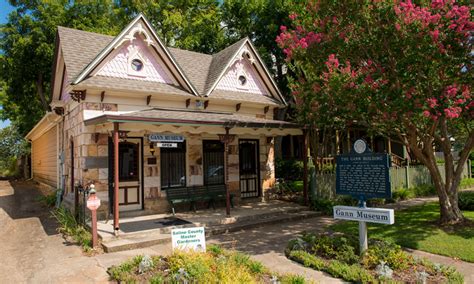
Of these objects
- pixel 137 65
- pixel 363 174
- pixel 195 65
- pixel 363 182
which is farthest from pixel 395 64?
pixel 195 65

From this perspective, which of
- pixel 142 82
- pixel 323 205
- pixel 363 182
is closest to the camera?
pixel 363 182

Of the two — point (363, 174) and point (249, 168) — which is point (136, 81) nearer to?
point (249, 168)

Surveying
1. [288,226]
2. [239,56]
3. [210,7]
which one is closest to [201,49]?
[210,7]

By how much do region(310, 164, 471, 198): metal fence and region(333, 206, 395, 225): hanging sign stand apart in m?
6.95

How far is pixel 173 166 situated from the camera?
1298 centimetres

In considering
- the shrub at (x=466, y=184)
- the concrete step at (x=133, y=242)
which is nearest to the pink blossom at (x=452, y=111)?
the concrete step at (x=133, y=242)

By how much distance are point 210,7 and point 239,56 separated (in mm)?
15076

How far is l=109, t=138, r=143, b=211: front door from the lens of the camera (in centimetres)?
1194

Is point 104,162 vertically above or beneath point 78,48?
beneath

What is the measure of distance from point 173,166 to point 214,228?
353cm

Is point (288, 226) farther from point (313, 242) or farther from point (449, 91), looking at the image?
point (449, 91)

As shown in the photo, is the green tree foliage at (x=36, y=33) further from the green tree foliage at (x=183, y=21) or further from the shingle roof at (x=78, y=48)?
the shingle roof at (x=78, y=48)

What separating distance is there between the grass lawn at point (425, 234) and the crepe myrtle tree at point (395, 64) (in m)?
0.74

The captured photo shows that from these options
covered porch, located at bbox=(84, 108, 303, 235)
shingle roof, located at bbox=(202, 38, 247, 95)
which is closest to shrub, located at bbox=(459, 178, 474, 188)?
covered porch, located at bbox=(84, 108, 303, 235)
